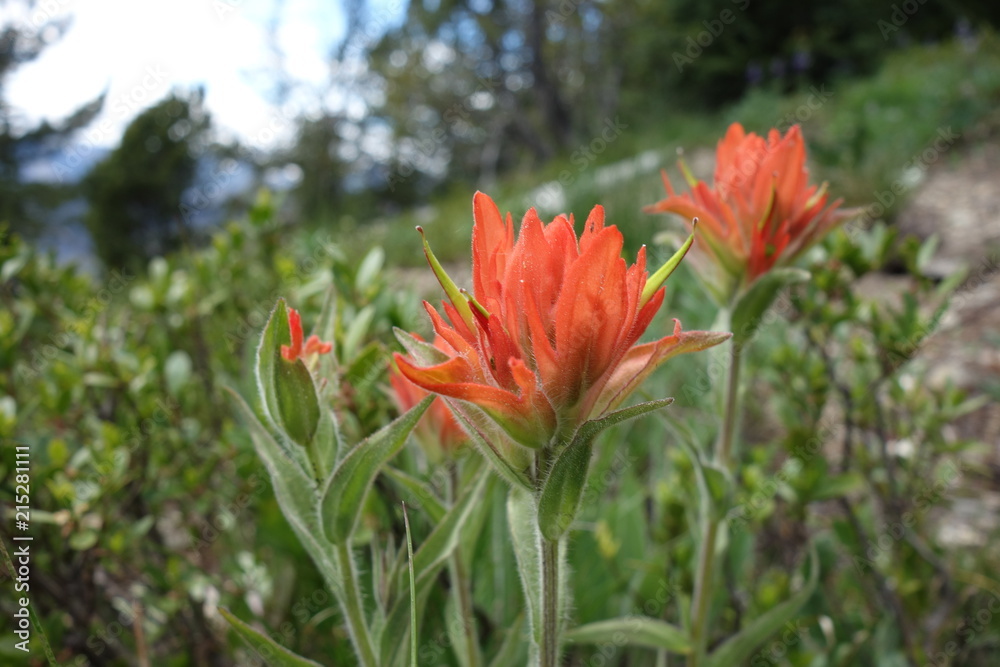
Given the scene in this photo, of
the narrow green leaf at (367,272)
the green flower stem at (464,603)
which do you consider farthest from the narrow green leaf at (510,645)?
the narrow green leaf at (367,272)

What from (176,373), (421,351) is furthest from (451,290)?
(176,373)

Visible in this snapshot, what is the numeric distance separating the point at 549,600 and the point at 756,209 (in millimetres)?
567

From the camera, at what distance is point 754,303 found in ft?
2.89

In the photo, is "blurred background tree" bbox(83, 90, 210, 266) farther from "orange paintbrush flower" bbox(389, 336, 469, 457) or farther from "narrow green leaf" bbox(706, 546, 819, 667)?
"narrow green leaf" bbox(706, 546, 819, 667)

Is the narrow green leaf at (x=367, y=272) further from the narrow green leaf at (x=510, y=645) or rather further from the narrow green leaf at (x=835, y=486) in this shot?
the narrow green leaf at (x=835, y=486)

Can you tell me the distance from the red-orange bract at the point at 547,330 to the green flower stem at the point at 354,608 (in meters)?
0.27

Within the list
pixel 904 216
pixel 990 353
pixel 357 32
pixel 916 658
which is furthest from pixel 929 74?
pixel 916 658

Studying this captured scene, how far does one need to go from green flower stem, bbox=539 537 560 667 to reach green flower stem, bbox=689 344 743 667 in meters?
0.46

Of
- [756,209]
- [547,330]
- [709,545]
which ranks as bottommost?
[709,545]

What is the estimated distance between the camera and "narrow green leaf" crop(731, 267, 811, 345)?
840mm

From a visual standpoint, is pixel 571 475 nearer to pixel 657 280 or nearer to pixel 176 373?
pixel 657 280

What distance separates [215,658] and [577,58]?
45.7 feet

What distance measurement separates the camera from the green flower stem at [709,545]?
95cm

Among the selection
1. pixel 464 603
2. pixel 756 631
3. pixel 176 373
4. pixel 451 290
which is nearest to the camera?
pixel 451 290
